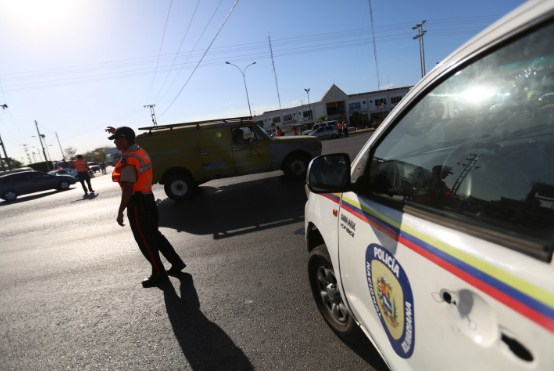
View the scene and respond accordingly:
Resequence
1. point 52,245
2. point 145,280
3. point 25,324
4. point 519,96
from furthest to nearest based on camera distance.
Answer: point 52,245
point 145,280
point 25,324
point 519,96

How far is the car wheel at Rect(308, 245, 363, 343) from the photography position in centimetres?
230

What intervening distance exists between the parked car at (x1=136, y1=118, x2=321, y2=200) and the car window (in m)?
7.96

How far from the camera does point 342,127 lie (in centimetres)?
3422

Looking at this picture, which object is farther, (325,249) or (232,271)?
(232,271)

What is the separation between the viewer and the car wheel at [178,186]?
8.95m

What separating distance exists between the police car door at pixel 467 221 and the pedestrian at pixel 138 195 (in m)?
2.74

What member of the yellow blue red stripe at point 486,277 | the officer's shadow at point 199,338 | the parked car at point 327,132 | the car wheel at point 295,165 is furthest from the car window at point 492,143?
the parked car at point 327,132

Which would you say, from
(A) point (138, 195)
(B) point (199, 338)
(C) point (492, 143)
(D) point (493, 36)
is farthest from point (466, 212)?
Answer: (A) point (138, 195)

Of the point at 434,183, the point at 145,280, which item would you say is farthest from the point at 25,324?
the point at 434,183

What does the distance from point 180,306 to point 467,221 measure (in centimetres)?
296

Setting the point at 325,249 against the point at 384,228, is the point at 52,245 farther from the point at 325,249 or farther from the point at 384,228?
the point at 384,228

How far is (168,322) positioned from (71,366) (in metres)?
0.79

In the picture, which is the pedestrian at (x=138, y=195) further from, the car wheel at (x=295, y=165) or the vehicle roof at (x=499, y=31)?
the car wheel at (x=295, y=165)

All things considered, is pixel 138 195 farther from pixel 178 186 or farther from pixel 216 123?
pixel 216 123
